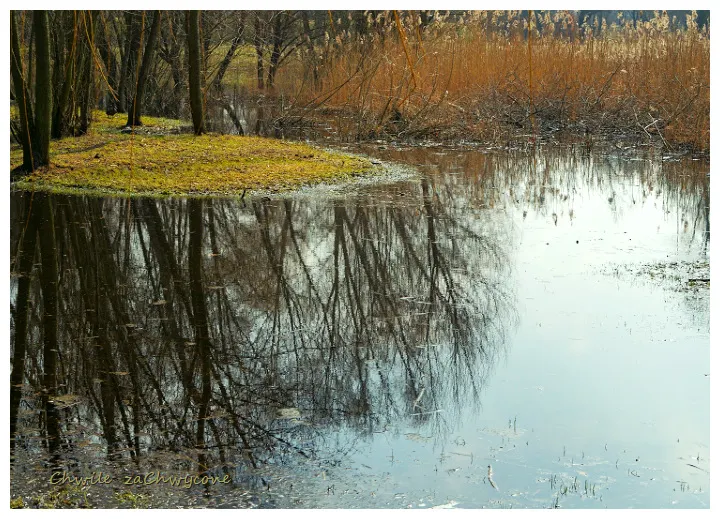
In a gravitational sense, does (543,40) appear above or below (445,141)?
above

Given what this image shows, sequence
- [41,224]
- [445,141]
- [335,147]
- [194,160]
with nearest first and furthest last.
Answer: [41,224] → [194,160] → [335,147] → [445,141]

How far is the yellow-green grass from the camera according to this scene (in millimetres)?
10336

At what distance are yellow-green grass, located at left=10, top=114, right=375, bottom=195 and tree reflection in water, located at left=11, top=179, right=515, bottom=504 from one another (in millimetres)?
1355

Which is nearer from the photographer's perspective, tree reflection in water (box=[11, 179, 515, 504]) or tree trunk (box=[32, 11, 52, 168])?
tree reflection in water (box=[11, 179, 515, 504])

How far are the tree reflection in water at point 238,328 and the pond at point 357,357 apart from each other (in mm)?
17

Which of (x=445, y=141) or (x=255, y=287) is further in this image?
(x=445, y=141)

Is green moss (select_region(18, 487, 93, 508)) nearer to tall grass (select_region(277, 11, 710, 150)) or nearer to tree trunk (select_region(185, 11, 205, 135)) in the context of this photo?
tree trunk (select_region(185, 11, 205, 135))

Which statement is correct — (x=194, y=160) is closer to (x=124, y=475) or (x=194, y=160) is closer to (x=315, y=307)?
(x=315, y=307)

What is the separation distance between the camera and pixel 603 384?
4.61m

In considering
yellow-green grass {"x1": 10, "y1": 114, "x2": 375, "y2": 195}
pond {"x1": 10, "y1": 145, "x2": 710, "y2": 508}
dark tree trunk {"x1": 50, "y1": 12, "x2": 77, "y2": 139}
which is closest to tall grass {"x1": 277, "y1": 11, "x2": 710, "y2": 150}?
yellow-green grass {"x1": 10, "y1": 114, "x2": 375, "y2": 195}

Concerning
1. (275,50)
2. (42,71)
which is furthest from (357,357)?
(275,50)

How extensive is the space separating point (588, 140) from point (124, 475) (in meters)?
13.0

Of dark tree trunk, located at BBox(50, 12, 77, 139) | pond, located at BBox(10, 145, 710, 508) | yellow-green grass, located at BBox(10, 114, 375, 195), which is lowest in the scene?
pond, located at BBox(10, 145, 710, 508)

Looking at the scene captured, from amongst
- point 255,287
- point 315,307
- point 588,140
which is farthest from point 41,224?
point 588,140
